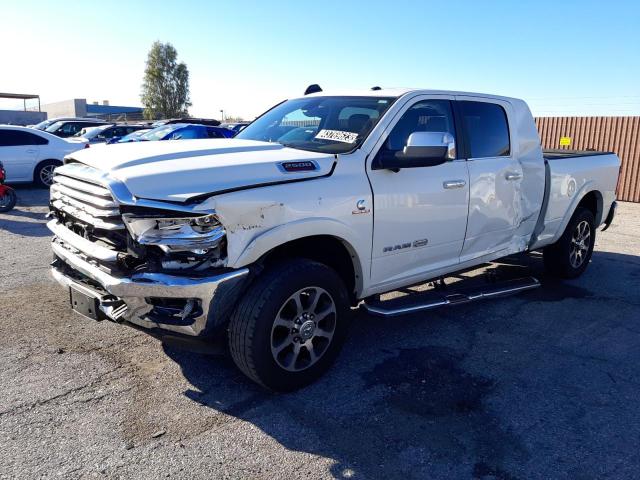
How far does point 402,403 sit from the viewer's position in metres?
3.46

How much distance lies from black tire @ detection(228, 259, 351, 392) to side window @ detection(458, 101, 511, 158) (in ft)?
6.30

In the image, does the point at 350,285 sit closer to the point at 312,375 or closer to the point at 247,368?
the point at 312,375

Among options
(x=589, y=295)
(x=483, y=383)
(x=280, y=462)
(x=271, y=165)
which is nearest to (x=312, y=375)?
(x=280, y=462)

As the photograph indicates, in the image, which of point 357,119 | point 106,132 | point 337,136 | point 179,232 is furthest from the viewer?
point 106,132

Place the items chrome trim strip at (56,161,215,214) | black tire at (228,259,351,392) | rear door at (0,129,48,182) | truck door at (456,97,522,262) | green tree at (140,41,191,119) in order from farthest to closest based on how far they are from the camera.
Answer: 1. green tree at (140,41,191,119)
2. rear door at (0,129,48,182)
3. truck door at (456,97,522,262)
4. black tire at (228,259,351,392)
5. chrome trim strip at (56,161,215,214)

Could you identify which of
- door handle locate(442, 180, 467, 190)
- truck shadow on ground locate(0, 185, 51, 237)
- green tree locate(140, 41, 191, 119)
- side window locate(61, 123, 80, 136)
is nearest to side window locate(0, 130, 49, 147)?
truck shadow on ground locate(0, 185, 51, 237)

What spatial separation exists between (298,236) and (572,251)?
14.1 feet

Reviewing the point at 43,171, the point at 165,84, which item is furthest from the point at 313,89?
the point at 165,84

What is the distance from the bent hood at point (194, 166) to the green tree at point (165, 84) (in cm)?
7123

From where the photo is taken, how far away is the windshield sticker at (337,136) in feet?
12.8

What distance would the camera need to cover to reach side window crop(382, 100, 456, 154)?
13.2ft

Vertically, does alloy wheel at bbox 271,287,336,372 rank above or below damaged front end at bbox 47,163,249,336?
below

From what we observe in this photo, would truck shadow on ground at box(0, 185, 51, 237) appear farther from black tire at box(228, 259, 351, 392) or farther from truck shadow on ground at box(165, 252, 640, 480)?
black tire at box(228, 259, 351, 392)

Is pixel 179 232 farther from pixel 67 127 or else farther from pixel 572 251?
pixel 67 127
